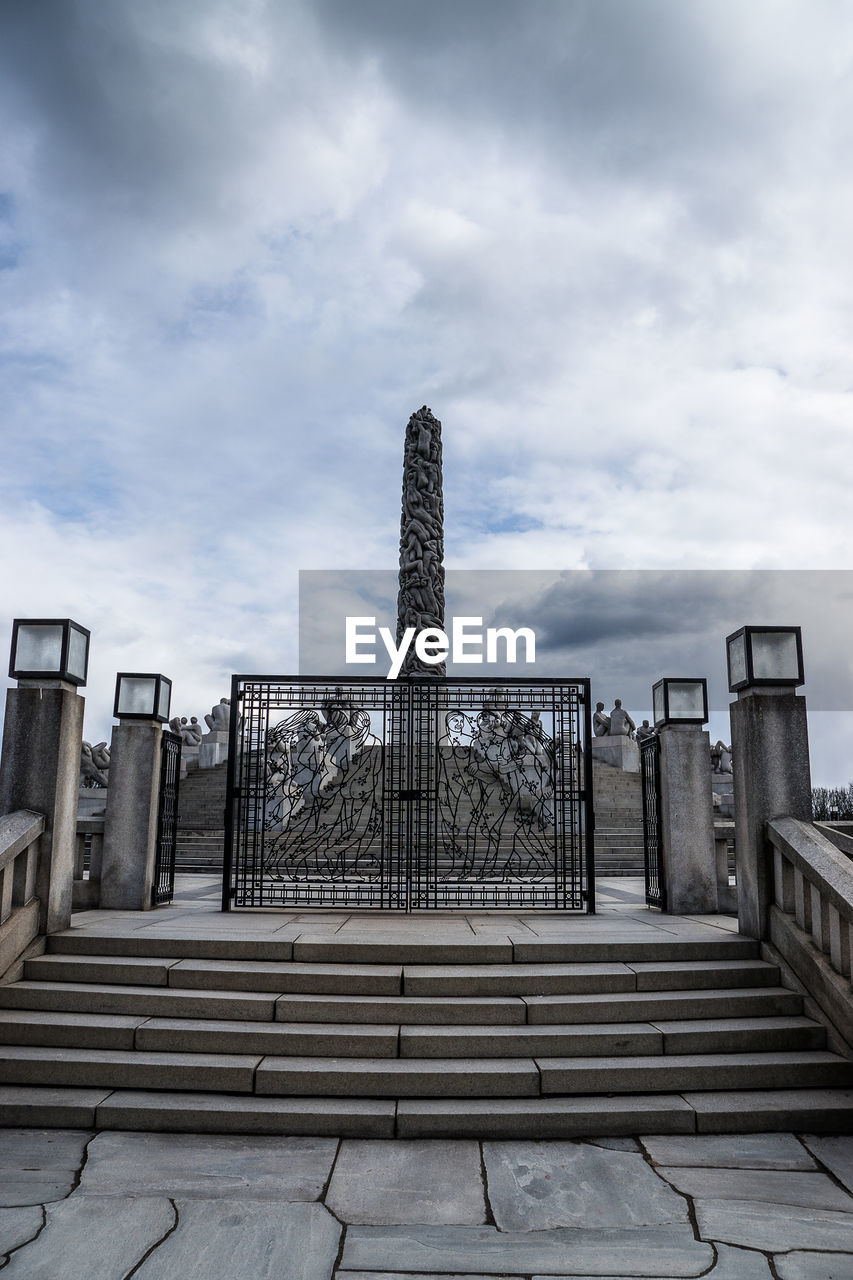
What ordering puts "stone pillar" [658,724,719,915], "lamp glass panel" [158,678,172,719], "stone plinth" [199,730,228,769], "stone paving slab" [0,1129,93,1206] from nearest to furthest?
"stone paving slab" [0,1129,93,1206]
"stone pillar" [658,724,719,915]
"lamp glass panel" [158,678,172,719]
"stone plinth" [199,730,228,769]

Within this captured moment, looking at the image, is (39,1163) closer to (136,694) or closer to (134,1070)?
(134,1070)

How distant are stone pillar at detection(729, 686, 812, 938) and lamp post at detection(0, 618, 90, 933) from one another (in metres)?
5.10

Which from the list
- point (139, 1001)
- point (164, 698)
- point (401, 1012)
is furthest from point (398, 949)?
point (164, 698)

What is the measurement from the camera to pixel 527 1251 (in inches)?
131

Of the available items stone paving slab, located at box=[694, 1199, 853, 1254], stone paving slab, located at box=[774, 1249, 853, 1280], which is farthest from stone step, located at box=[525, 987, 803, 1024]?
stone paving slab, located at box=[774, 1249, 853, 1280]

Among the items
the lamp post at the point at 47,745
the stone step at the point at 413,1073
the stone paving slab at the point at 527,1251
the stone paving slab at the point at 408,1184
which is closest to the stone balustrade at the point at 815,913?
the stone step at the point at 413,1073

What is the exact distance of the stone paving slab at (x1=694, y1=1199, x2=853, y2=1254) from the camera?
337 centimetres

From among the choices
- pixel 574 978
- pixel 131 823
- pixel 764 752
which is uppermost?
pixel 764 752

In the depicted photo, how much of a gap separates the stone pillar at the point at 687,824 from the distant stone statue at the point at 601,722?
51.9ft

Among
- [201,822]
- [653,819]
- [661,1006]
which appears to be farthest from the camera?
[201,822]

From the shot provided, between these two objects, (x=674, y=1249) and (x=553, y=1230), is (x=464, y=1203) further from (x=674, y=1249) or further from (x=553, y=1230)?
(x=674, y=1249)

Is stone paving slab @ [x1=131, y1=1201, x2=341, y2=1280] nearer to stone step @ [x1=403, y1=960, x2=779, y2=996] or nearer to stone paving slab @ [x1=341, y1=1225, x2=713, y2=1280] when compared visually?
stone paving slab @ [x1=341, y1=1225, x2=713, y2=1280]

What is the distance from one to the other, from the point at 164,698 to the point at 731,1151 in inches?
254

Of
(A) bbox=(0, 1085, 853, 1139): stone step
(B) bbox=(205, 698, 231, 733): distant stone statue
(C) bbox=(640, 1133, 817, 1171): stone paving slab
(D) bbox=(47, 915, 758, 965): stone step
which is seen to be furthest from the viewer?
(B) bbox=(205, 698, 231, 733): distant stone statue
